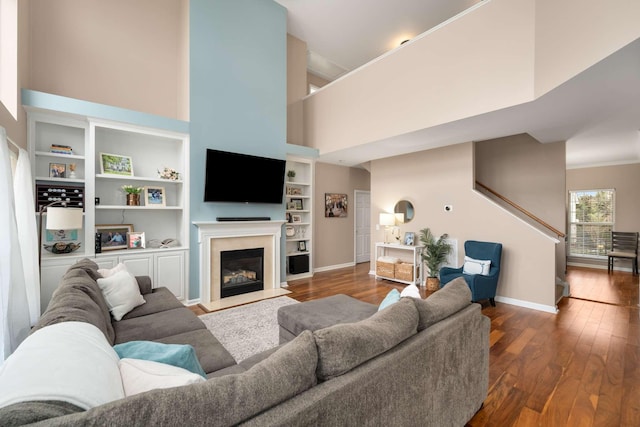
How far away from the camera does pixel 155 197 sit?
14.0ft

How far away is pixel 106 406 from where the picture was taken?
686 mm

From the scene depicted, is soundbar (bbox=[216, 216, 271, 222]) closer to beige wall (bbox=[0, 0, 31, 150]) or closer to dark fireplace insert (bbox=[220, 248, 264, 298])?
dark fireplace insert (bbox=[220, 248, 264, 298])

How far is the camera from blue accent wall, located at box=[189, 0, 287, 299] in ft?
14.2


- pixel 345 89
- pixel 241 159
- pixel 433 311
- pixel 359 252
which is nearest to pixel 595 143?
pixel 345 89

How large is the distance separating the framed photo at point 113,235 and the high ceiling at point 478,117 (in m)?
3.75

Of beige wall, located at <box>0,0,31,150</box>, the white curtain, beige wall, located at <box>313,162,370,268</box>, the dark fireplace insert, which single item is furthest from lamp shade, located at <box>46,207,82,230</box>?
beige wall, located at <box>313,162,370,268</box>

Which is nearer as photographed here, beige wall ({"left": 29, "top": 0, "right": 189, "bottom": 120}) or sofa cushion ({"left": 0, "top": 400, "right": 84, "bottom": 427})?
sofa cushion ({"left": 0, "top": 400, "right": 84, "bottom": 427})

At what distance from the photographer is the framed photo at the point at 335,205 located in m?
6.86

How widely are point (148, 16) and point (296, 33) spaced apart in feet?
9.27

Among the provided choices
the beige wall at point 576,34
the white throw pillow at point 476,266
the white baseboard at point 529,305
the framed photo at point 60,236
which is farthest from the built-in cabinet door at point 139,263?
the white baseboard at point 529,305

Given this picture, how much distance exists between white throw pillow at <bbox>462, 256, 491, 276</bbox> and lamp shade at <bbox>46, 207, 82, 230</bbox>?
5.14 metres

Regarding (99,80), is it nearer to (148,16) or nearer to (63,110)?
(63,110)

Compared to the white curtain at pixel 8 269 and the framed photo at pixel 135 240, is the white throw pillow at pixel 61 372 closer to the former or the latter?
the white curtain at pixel 8 269

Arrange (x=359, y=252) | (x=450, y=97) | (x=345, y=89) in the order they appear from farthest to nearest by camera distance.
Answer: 1. (x=359, y=252)
2. (x=345, y=89)
3. (x=450, y=97)
